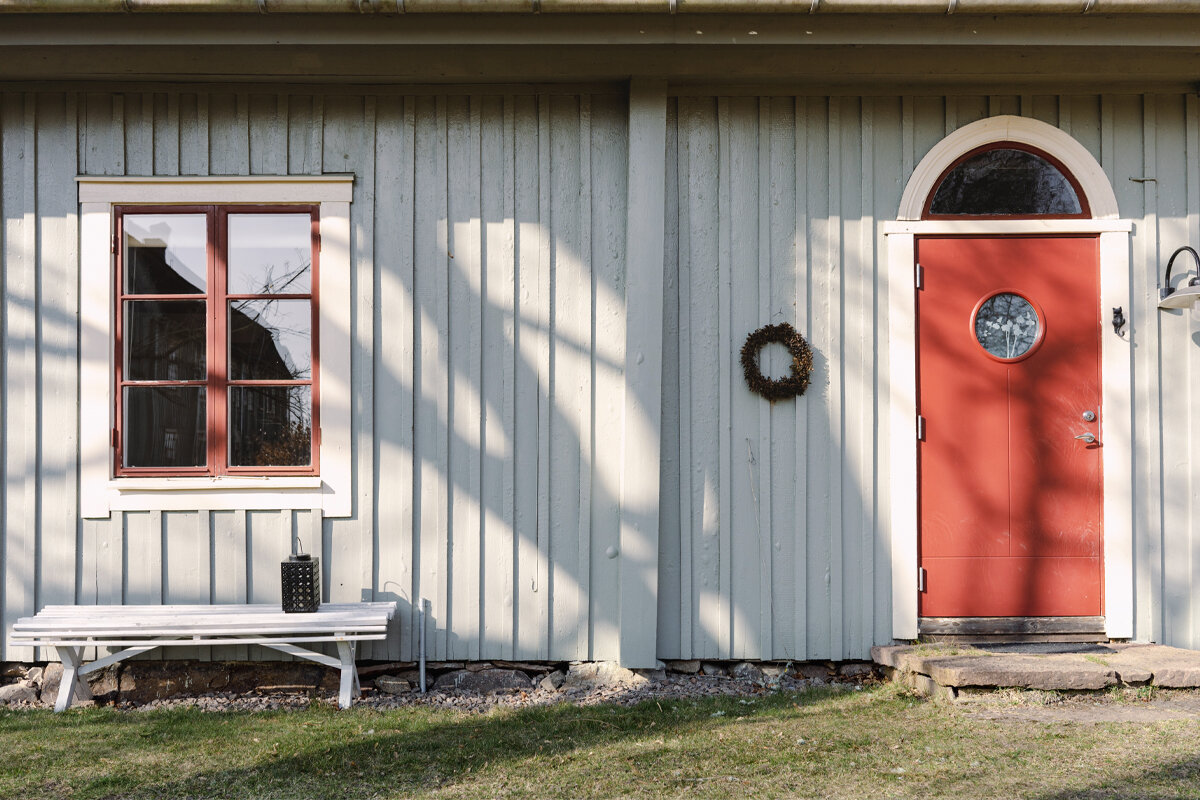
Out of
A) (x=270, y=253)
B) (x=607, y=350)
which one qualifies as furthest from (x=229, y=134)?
(x=607, y=350)

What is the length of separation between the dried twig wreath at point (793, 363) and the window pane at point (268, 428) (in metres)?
2.41

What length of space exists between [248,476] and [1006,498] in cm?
411

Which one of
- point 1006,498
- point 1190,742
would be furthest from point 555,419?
point 1190,742

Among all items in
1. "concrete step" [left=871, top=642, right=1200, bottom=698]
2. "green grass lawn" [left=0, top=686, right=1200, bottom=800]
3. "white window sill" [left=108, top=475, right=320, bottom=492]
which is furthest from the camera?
"white window sill" [left=108, top=475, right=320, bottom=492]

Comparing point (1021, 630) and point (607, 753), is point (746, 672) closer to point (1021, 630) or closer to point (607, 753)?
point (607, 753)

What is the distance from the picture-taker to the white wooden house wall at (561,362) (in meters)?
4.36

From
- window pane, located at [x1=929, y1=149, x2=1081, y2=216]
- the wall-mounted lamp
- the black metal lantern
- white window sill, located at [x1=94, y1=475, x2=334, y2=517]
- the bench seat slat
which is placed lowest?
the bench seat slat

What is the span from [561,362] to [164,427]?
7.15 ft

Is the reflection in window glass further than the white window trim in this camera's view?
Yes

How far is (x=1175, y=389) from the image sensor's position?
14.4ft

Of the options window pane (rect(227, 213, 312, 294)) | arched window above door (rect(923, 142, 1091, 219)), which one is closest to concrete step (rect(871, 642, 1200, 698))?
arched window above door (rect(923, 142, 1091, 219))

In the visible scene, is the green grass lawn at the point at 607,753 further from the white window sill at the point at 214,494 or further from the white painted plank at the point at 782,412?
the white window sill at the point at 214,494

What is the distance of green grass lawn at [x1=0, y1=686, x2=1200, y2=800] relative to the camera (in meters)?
2.89

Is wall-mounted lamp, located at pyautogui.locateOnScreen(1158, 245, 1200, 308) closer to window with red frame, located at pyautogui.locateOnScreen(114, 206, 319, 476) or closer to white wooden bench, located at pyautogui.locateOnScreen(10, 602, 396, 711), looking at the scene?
white wooden bench, located at pyautogui.locateOnScreen(10, 602, 396, 711)
